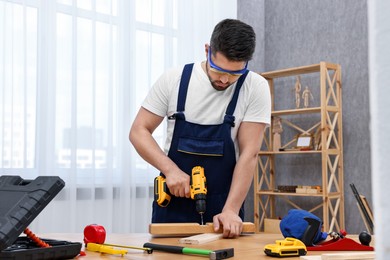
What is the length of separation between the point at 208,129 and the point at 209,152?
0.10 metres

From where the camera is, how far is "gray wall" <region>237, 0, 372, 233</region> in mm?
4027

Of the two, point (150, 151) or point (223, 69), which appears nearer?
point (223, 69)

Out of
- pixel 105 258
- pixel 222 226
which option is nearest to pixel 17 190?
pixel 105 258

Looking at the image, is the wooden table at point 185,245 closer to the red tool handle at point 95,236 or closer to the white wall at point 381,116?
the red tool handle at point 95,236

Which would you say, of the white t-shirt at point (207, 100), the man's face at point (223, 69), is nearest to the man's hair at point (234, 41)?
the man's face at point (223, 69)

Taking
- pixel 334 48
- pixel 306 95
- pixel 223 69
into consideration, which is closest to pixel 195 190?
pixel 223 69

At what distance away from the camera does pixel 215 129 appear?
2074 mm

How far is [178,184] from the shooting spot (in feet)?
6.10

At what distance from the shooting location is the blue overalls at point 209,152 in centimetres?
205

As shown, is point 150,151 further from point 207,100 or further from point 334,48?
point 334,48

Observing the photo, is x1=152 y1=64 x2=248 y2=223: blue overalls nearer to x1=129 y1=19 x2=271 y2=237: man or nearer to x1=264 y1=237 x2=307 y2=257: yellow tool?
x1=129 y1=19 x2=271 y2=237: man

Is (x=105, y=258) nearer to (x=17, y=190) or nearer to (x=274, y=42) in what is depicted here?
(x=17, y=190)

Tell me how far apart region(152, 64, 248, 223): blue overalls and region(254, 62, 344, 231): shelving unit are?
200 centimetres

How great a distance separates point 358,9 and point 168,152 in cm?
272
